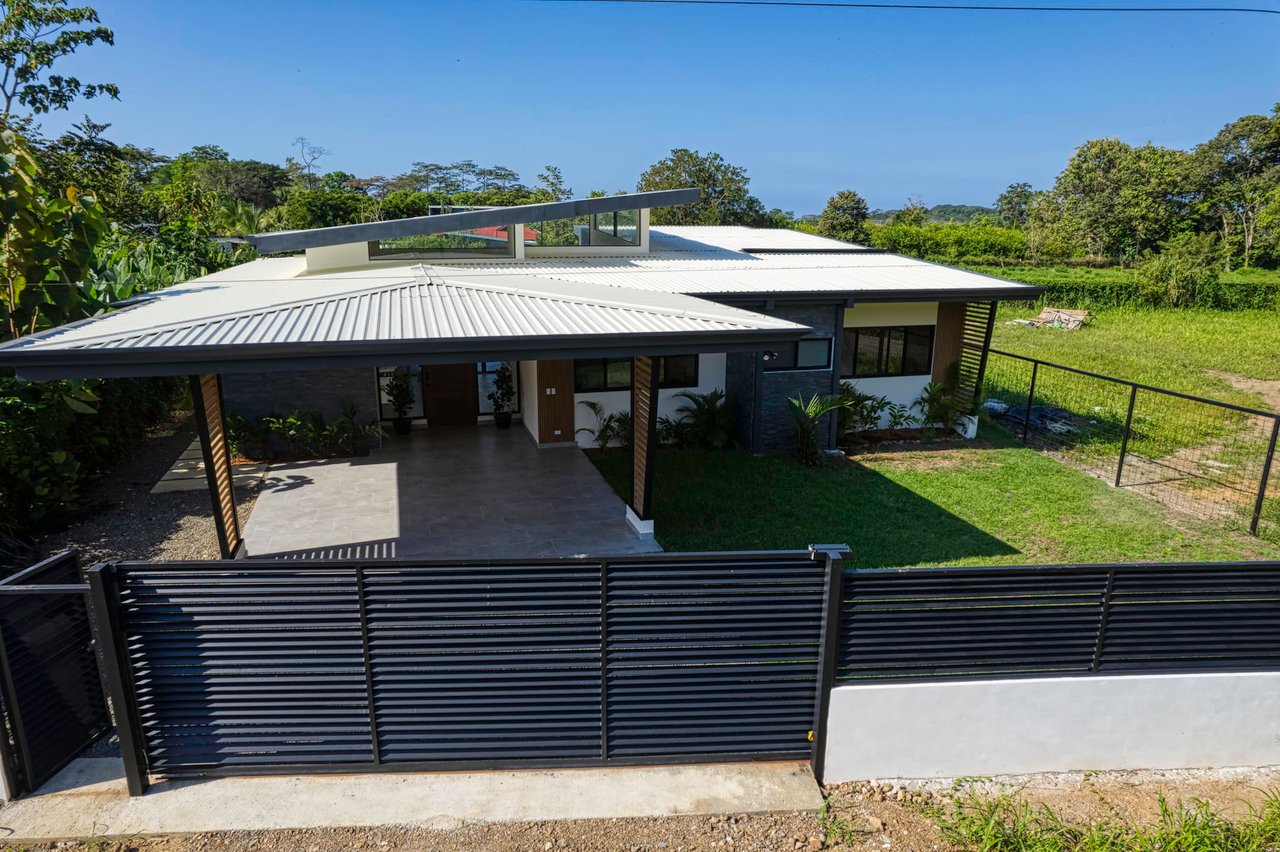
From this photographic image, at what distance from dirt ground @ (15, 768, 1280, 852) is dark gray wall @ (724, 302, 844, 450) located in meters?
7.89

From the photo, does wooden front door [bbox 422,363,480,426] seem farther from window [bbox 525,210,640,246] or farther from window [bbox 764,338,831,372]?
window [bbox 764,338,831,372]

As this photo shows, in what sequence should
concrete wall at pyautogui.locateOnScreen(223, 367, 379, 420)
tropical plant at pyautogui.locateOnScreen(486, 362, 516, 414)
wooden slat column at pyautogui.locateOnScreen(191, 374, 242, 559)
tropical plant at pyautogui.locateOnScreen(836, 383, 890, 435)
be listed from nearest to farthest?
wooden slat column at pyautogui.locateOnScreen(191, 374, 242, 559) → concrete wall at pyautogui.locateOnScreen(223, 367, 379, 420) → tropical plant at pyautogui.locateOnScreen(836, 383, 890, 435) → tropical plant at pyautogui.locateOnScreen(486, 362, 516, 414)

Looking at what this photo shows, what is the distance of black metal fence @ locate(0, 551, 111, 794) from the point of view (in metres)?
4.30

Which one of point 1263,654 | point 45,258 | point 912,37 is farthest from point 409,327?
point 912,37

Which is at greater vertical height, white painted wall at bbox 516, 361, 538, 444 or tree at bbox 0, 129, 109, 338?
tree at bbox 0, 129, 109, 338

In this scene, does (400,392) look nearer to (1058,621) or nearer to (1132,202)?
(1058,621)

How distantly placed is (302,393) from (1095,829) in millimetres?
11490

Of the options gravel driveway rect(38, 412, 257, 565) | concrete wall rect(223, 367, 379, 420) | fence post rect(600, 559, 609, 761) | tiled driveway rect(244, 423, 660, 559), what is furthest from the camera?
concrete wall rect(223, 367, 379, 420)

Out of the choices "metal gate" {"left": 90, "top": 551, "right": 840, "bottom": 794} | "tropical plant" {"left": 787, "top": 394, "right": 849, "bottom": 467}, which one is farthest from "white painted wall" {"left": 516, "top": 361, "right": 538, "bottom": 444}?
"metal gate" {"left": 90, "top": 551, "right": 840, "bottom": 794}

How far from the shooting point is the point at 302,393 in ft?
39.4

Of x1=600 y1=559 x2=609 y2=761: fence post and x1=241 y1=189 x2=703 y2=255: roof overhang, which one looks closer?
x1=600 y1=559 x2=609 y2=761: fence post

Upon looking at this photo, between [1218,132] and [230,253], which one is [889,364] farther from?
[1218,132]

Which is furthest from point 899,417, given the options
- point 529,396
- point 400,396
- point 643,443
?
point 400,396

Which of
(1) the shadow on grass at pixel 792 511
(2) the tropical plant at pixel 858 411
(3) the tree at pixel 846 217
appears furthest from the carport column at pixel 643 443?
(3) the tree at pixel 846 217
